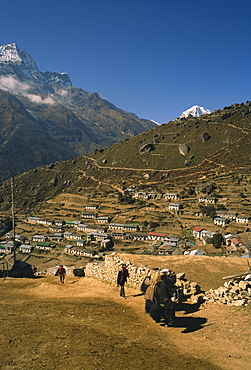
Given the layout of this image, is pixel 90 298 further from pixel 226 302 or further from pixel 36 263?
pixel 36 263

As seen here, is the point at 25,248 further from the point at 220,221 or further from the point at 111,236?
the point at 220,221

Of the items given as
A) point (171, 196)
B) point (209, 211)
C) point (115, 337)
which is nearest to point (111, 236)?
point (171, 196)

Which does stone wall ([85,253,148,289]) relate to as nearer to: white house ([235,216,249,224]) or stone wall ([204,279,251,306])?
stone wall ([204,279,251,306])

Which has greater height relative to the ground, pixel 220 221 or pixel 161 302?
pixel 161 302

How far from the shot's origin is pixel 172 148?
169625 mm

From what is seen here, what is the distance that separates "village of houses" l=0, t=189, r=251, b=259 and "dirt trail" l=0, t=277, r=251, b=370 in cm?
5164

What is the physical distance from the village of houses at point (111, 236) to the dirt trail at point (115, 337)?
51.6m

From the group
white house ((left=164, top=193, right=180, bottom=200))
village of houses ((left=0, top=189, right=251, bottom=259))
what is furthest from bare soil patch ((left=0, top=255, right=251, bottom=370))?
white house ((left=164, top=193, right=180, bottom=200))

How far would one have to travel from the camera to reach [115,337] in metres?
9.81

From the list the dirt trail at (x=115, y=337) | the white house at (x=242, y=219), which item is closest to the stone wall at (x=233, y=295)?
the dirt trail at (x=115, y=337)

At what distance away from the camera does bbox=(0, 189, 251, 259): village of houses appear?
7388 centimetres

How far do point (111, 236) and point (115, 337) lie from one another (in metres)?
83.6

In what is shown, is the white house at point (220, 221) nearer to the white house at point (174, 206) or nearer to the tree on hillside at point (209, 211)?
the tree on hillside at point (209, 211)

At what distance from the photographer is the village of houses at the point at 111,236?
2908 inches
